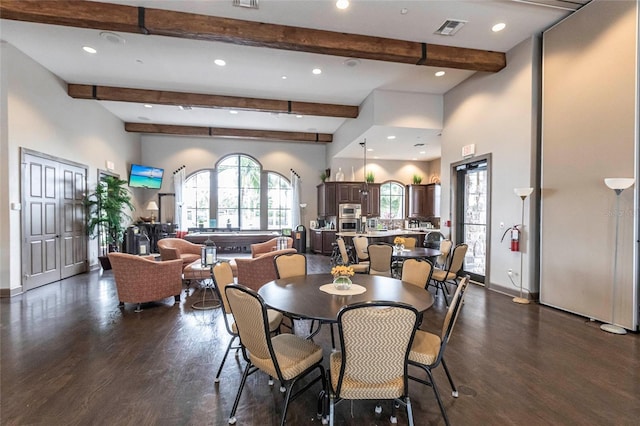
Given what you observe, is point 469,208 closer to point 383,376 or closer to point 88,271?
point 383,376

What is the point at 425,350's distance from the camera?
2.05m

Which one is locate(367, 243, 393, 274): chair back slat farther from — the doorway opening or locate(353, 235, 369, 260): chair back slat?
the doorway opening

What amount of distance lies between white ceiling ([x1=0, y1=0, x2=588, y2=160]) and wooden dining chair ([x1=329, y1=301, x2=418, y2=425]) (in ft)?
12.6

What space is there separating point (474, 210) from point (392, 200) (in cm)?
489

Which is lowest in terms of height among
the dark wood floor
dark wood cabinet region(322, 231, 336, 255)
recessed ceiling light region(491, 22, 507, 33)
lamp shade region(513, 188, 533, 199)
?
the dark wood floor

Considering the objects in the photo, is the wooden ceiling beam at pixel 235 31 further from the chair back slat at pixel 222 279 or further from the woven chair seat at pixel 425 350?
the woven chair seat at pixel 425 350

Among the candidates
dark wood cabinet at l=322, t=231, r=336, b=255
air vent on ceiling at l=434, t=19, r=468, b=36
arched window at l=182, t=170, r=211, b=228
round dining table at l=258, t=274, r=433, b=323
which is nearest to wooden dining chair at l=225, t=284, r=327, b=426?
round dining table at l=258, t=274, r=433, b=323

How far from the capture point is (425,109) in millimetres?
6652

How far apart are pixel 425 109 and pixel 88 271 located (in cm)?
856

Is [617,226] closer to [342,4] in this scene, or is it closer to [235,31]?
[342,4]

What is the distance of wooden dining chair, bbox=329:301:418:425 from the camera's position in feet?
5.16

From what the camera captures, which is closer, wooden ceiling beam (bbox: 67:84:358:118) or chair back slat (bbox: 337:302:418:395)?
chair back slat (bbox: 337:302:418:395)

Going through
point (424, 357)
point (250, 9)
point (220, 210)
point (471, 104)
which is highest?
point (250, 9)

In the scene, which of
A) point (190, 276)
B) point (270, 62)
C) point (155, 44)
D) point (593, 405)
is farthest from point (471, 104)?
point (190, 276)
